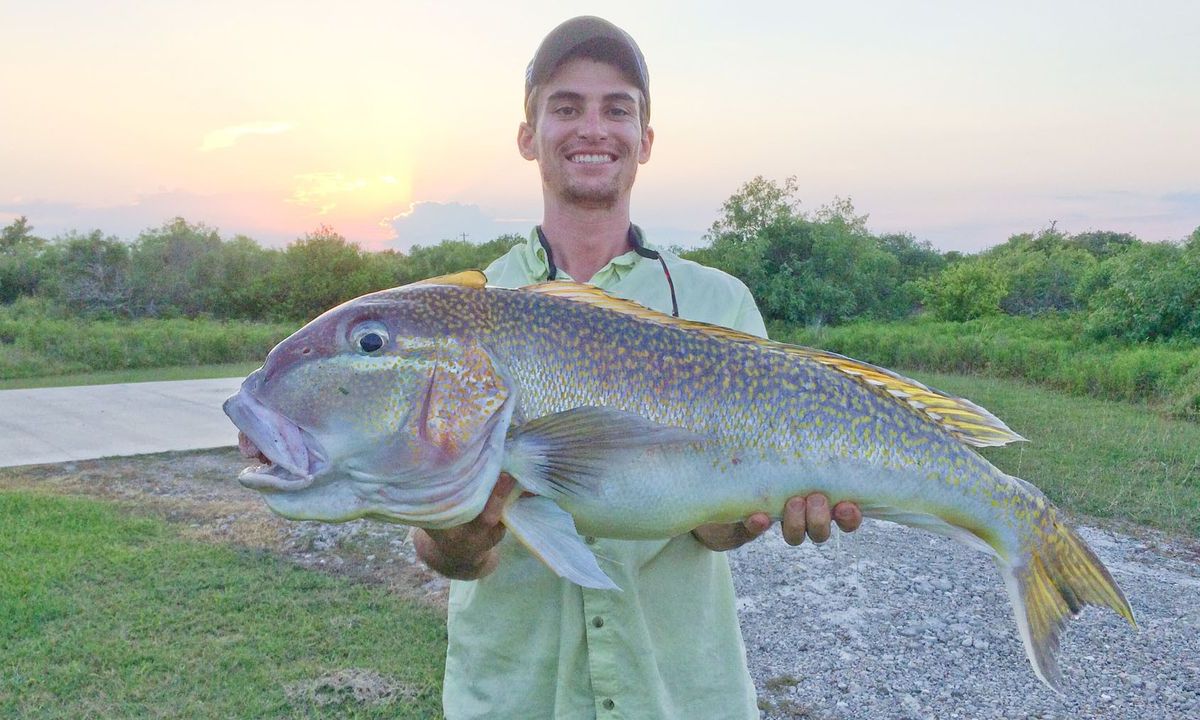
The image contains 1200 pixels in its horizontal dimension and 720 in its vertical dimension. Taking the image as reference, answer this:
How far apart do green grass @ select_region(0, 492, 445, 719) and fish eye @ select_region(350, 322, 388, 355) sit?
3365 millimetres

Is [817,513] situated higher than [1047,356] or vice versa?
[817,513]

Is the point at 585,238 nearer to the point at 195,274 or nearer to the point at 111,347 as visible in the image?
the point at 111,347

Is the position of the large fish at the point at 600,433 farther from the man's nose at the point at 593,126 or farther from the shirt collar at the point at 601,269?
the man's nose at the point at 593,126

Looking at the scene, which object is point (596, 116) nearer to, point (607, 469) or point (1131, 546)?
point (607, 469)

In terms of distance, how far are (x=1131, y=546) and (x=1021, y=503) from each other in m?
6.41

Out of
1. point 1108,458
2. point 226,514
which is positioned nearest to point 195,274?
point 226,514

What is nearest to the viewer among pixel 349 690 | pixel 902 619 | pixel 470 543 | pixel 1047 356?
pixel 470 543

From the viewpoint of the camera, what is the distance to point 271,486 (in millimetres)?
1945

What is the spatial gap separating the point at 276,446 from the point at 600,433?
777 mm

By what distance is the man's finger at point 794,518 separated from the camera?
231 cm

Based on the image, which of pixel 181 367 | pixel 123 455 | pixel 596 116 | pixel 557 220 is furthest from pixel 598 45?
pixel 181 367

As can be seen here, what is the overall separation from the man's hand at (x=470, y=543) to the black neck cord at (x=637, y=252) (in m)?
1.01

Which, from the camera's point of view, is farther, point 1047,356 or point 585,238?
point 1047,356

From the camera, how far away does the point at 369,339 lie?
2.12 m
